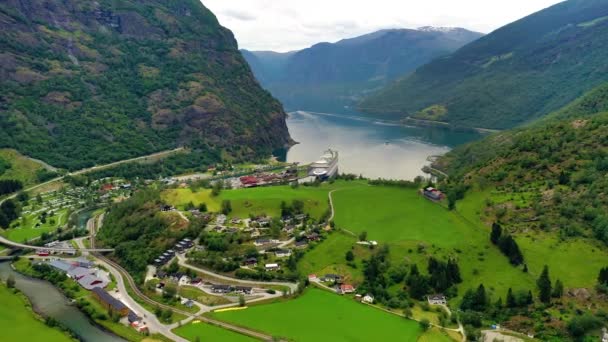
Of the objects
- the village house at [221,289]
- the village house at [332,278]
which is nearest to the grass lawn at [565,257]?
the village house at [332,278]

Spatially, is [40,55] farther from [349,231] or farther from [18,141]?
[349,231]

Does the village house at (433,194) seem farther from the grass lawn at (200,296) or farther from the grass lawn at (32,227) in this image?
the grass lawn at (32,227)

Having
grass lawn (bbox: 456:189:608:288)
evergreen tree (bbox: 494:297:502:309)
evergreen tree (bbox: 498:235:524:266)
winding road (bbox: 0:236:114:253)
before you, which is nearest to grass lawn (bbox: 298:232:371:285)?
evergreen tree (bbox: 494:297:502:309)

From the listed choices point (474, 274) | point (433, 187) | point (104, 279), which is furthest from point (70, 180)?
point (474, 274)

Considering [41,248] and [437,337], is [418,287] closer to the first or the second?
[437,337]

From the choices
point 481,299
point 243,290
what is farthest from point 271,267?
point 481,299

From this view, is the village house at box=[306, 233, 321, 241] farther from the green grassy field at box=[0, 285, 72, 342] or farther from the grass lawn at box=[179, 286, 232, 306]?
the green grassy field at box=[0, 285, 72, 342]
